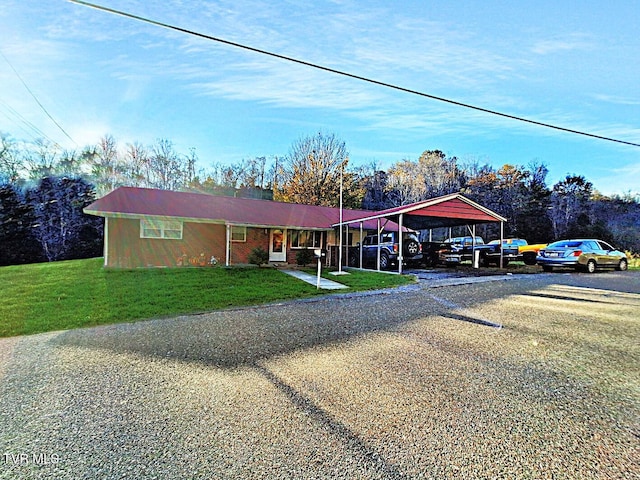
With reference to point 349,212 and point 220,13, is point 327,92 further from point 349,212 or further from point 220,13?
point 349,212

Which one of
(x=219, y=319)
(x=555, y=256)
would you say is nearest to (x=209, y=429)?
(x=219, y=319)

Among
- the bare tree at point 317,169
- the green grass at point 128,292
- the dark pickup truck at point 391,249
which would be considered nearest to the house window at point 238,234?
the green grass at point 128,292

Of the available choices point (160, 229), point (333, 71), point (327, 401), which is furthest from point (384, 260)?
point (327, 401)

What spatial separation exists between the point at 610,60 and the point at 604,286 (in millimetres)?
7251

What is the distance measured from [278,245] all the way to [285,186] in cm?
1741

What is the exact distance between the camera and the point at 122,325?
261 inches

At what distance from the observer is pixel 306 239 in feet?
63.0

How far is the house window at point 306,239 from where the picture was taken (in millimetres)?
18953

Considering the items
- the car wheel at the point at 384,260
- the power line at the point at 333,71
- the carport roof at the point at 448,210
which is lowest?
the car wheel at the point at 384,260

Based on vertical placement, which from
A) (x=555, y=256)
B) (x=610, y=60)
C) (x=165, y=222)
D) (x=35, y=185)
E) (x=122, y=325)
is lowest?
(x=122, y=325)

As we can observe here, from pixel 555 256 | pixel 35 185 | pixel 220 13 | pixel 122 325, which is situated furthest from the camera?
pixel 35 185

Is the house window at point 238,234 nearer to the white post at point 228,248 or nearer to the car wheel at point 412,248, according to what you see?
the white post at point 228,248

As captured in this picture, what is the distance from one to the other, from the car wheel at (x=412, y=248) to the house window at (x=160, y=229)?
10533 millimetres

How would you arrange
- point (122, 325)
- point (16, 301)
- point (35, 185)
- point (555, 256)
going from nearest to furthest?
point (122, 325) < point (16, 301) < point (555, 256) < point (35, 185)
